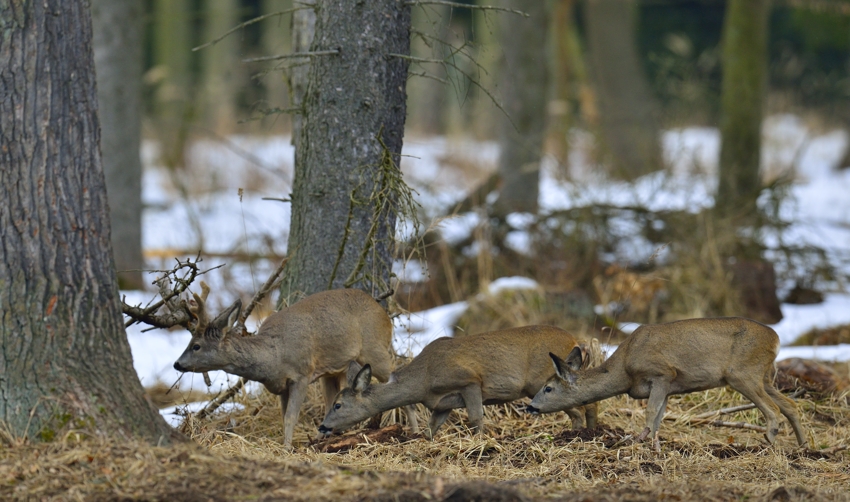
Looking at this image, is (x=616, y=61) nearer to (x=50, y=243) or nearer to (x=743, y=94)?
(x=743, y=94)

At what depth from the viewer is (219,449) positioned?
5.38 m

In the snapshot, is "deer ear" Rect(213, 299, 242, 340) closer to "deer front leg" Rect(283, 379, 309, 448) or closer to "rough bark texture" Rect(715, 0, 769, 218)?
"deer front leg" Rect(283, 379, 309, 448)

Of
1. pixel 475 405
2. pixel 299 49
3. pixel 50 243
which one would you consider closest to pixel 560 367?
pixel 475 405

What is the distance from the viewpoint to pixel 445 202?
43.9 ft

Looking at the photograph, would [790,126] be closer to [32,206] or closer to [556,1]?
[556,1]

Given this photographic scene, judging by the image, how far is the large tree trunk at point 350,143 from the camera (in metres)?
6.61

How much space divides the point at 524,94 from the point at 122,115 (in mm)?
5414

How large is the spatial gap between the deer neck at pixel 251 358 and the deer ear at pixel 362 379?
1.68 ft

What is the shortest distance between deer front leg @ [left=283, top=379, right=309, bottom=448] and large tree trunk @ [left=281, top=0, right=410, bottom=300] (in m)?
0.93

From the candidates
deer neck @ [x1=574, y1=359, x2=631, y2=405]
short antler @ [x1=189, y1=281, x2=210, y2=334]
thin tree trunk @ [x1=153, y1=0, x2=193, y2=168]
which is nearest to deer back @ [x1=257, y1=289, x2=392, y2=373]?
short antler @ [x1=189, y1=281, x2=210, y2=334]

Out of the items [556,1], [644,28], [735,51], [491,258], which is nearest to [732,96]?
[735,51]

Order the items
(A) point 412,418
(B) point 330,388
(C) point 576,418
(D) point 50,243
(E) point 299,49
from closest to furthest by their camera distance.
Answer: (D) point 50,243 < (A) point 412,418 < (C) point 576,418 < (B) point 330,388 < (E) point 299,49

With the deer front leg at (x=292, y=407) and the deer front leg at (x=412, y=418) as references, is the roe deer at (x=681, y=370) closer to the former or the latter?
the deer front leg at (x=412, y=418)

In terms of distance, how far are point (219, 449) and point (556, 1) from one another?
17.2 meters
